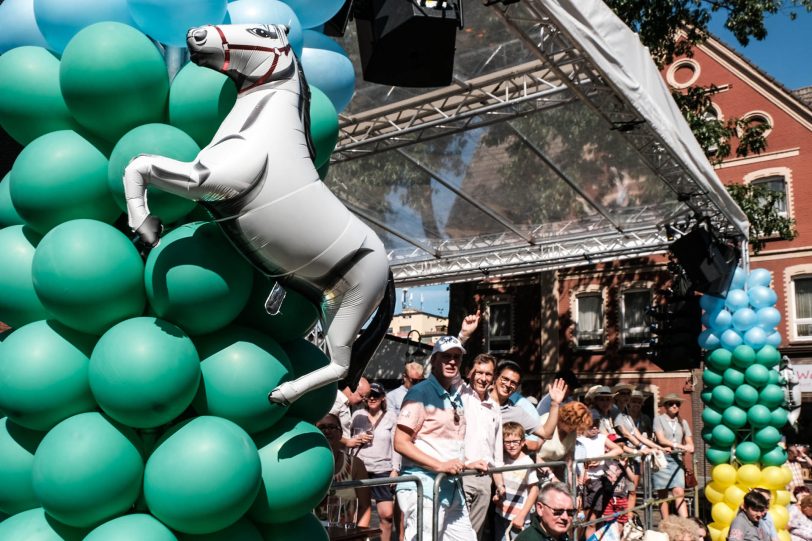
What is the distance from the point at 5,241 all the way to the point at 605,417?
7.01 meters

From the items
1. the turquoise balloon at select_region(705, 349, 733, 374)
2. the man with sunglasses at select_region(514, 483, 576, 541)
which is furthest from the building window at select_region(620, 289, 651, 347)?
the man with sunglasses at select_region(514, 483, 576, 541)

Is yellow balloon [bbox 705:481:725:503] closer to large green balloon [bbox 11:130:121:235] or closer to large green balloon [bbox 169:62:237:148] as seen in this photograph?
large green balloon [bbox 169:62:237:148]

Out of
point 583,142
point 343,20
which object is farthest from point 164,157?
point 583,142

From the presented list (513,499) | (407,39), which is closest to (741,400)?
(513,499)

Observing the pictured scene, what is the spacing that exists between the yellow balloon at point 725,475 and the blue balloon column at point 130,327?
773cm

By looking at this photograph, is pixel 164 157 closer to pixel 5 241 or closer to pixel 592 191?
pixel 5 241

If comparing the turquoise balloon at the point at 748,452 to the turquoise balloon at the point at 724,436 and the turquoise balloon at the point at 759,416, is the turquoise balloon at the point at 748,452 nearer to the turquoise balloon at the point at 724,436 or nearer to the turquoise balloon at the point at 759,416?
the turquoise balloon at the point at 724,436

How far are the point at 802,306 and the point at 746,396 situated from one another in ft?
42.7

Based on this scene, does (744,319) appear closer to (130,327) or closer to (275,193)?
(275,193)

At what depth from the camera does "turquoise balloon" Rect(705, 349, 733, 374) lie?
9.30 meters

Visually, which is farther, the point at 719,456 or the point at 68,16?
the point at 719,456

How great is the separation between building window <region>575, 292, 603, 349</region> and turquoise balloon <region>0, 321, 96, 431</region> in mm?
20792

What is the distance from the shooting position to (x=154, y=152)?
97.3 inches

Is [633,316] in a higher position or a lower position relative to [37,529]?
higher
